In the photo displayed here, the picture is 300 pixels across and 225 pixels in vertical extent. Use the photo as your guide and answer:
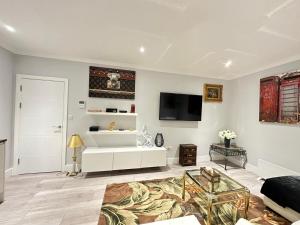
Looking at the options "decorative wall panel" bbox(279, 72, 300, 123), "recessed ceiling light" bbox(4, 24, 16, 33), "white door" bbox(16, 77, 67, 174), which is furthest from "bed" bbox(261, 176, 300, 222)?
"recessed ceiling light" bbox(4, 24, 16, 33)

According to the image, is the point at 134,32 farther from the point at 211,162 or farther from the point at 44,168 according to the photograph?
the point at 211,162

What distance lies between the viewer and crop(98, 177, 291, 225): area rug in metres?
1.99

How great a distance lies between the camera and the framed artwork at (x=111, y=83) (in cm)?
357

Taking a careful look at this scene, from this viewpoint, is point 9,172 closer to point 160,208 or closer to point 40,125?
point 40,125

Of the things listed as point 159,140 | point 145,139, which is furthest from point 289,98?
point 145,139

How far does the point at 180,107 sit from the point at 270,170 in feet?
7.79

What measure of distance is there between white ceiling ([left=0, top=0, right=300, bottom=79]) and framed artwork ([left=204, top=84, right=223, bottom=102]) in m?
1.04

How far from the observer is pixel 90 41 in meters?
2.60

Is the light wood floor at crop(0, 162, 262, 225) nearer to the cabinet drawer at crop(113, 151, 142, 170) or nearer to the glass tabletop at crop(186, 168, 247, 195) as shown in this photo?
the cabinet drawer at crop(113, 151, 142, 170)

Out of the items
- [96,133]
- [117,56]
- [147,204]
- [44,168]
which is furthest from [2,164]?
[117,56]

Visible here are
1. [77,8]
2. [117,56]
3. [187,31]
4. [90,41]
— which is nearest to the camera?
[77,8]

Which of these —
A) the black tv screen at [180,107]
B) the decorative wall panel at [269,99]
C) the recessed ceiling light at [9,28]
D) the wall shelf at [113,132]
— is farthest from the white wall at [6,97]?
the decorative wall panel at [269,99]

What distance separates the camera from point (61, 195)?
2520 millimetres

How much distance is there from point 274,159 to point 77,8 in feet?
14.4
